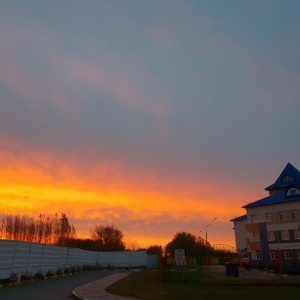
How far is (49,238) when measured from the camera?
259 feet

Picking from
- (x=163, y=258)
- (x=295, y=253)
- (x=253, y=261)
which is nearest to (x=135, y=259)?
(x=253, y=261)

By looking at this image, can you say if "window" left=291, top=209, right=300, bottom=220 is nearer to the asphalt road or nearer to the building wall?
the building wall

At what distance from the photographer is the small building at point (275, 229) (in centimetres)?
4809

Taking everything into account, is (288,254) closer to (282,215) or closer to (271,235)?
(271,235)

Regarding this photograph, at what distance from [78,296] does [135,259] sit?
147 feet

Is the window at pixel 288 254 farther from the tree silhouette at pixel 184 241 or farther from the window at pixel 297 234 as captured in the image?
the tree silhouette at pixel 184 241

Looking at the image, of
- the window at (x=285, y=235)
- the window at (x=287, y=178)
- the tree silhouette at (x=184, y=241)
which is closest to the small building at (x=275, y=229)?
the window at (x=285, y=235)

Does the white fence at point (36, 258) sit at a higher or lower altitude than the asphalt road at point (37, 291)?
higher

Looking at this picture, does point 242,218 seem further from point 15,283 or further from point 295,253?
point 15,283

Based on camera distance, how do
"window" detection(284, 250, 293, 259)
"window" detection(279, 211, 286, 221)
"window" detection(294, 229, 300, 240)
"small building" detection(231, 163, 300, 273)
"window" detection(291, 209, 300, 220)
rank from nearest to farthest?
"window" detection(284, 250, 293, 259)
"small building" detection(231, 163, 300, 273)
"window" detection(294, 229, 300, 240)
"window" detection(291, 209, 300, 220)
"window" detection(279, 211, 286, 221)

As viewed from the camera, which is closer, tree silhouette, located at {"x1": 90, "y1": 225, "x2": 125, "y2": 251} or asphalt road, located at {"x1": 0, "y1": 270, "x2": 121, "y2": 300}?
asphalt road, located at {"x1": 0, "y1": 270, "x2": 121, "y2": 300}

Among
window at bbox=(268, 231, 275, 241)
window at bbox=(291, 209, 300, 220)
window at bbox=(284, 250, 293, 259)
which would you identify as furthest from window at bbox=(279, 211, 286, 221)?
window at bbox=(284, 250, 293, 259)

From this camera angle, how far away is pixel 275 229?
2002 inches

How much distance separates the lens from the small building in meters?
48.1
